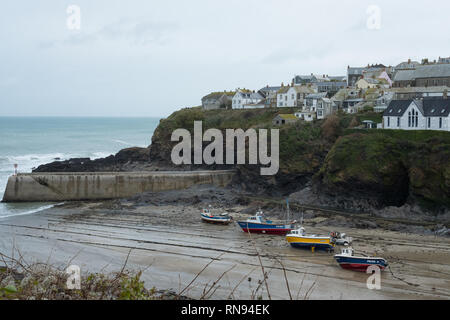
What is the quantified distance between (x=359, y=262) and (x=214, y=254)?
7.64 metres

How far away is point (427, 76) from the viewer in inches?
2206

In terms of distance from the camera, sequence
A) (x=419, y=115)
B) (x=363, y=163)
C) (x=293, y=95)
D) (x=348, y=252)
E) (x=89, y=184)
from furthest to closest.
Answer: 1. (x=293, y=95)
2. (x=89, y=184)
3. (x=419, y=115)
4. (x=363, y=163)
5. (x=348, y=252)

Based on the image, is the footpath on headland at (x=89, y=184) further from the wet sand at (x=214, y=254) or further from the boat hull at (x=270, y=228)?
the boat hull at (x=270, y=228)

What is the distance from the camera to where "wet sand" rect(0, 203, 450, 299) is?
19.9 m

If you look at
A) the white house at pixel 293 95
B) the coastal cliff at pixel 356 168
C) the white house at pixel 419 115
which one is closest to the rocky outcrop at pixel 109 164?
the coastal cliff at pixel 356 168

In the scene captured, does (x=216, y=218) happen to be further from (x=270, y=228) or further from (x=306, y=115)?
(x=306, y=115)

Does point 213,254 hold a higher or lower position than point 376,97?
lower

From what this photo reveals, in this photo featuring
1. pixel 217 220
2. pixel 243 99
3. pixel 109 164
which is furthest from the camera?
pixel 243 99

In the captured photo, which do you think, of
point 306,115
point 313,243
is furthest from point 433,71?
point 313,243

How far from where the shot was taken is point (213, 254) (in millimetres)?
25531

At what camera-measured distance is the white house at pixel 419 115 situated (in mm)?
39281

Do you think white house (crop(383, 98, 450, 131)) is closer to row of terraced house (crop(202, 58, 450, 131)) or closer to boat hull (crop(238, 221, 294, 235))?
row of terraced house (crop(202, 58, 450, 131))
